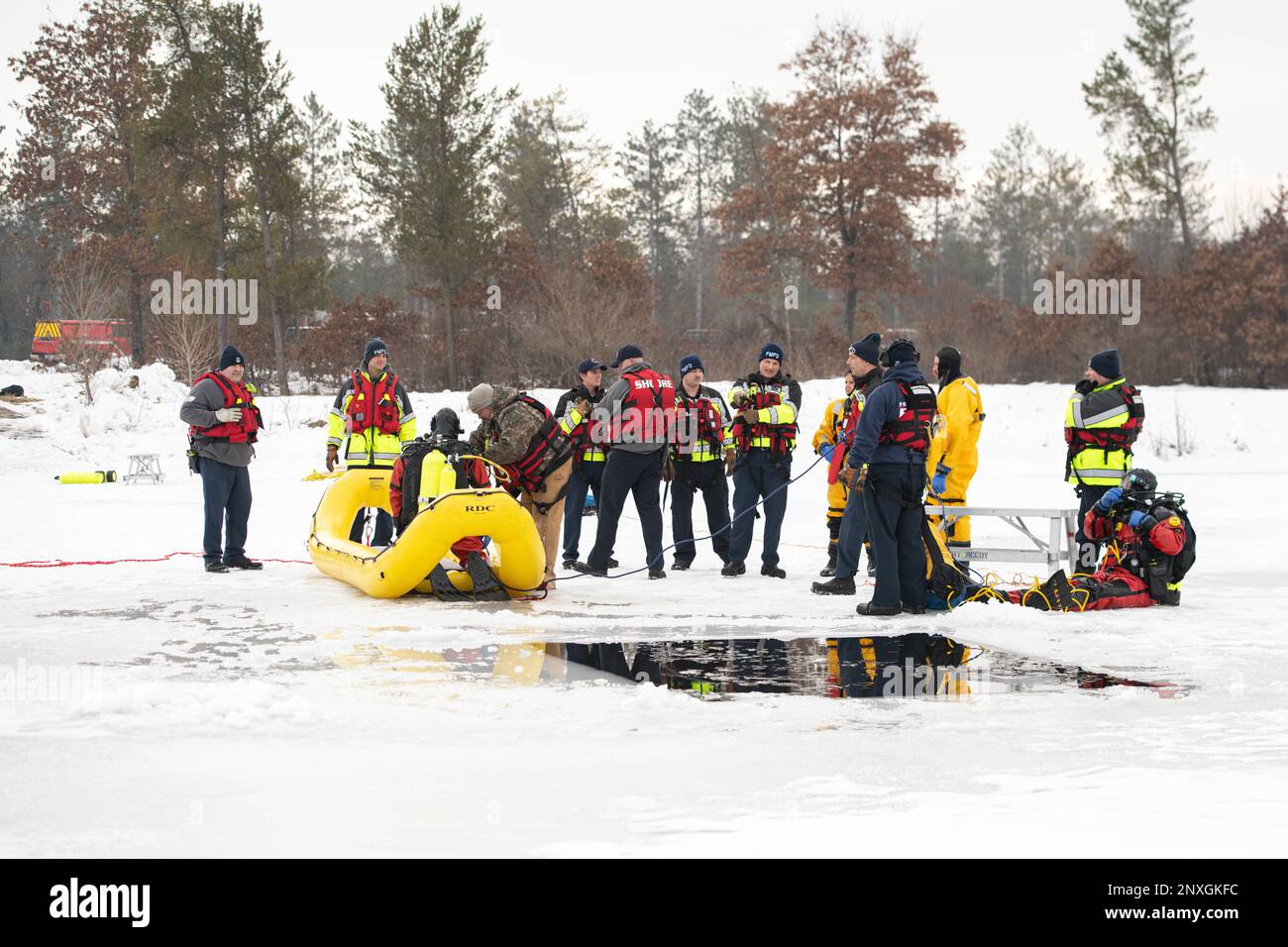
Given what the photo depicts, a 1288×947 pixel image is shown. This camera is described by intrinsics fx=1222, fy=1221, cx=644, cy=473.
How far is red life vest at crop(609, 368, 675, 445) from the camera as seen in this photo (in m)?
9.84

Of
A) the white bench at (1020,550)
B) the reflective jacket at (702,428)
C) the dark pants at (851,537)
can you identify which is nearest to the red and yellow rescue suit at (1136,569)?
the white bench at (1020,550)

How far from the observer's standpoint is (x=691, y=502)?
10.8 metres

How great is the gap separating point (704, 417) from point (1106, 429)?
320 cm

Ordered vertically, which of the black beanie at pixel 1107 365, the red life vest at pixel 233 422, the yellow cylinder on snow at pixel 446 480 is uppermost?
the black beanie at pixel 1107 365

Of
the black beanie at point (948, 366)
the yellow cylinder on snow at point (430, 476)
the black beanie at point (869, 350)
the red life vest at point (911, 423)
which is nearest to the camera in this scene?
the red life vest at point (911, 423)

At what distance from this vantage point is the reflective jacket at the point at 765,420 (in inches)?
405

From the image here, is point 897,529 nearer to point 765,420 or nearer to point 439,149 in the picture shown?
point 765,420

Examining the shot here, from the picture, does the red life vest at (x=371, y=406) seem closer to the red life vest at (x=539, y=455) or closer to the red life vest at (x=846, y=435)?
the red life vest at (x=539, y=455)

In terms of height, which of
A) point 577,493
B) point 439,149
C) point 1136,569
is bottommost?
point 1136,569

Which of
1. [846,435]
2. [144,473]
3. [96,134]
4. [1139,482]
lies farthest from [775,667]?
[96,134]

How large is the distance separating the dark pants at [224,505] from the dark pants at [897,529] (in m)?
5.31

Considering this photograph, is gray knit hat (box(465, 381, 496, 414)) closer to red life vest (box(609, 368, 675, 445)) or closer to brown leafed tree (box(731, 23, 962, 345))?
red life vest (box(609, 368, 675, 445))
